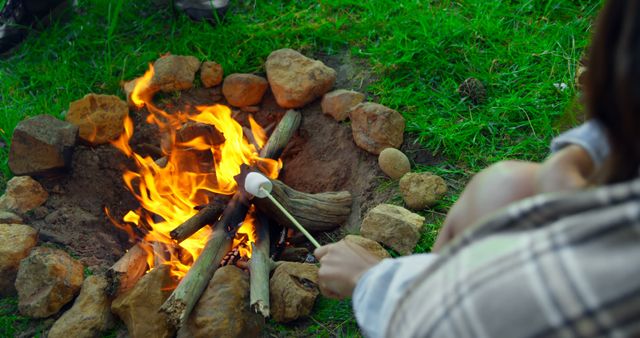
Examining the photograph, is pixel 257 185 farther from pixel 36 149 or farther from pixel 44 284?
pixel 36 149

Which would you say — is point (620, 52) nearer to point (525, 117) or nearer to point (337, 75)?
point (525, 117)

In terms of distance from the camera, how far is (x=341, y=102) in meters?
3.55

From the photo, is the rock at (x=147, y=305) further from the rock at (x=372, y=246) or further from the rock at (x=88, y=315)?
the rock at (x=372, y=246)

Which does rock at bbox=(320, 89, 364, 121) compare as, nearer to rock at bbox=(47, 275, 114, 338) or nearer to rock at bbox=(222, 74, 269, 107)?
rock at bbox=(222, 74, 269, 107)

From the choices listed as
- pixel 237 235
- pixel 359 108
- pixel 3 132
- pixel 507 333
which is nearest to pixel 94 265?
pixel 237 235

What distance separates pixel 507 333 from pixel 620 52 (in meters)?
0.45

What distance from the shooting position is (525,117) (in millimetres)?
3383

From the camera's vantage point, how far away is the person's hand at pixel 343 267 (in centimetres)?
183

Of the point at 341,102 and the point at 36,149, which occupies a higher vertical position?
the point at 341,102

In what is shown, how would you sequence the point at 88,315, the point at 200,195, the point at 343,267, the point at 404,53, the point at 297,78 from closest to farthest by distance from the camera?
1. the point at 343,267
2. the point at 88,315
3. the point at 200,195
4. the point at 297,78
5. the point at 404,53

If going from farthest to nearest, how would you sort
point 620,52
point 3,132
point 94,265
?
point 3,132 < point 94,265 < point 620,52

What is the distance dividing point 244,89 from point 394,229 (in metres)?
1.33

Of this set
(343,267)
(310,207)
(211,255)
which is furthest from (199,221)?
(343,267)

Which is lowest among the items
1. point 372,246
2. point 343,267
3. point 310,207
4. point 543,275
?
point 310,207
